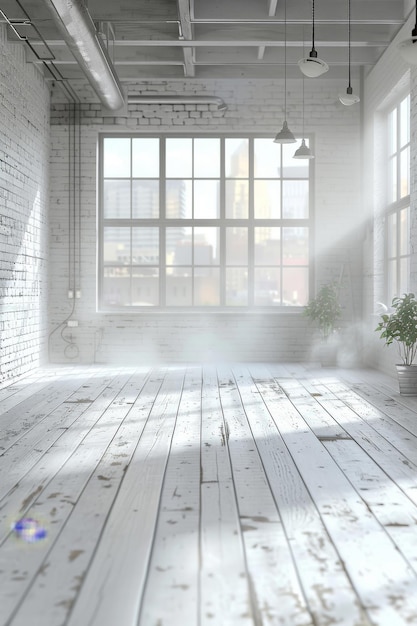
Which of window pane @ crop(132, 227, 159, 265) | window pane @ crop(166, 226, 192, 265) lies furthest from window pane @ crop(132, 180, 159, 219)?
window pane @ crop(166, 226, 192, 265)

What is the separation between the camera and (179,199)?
9648mm

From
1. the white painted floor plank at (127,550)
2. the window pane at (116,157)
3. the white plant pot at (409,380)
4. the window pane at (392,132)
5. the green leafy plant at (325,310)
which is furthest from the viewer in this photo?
the window pane at (116,157)

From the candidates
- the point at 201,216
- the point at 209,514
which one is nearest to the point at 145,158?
the point at 201,216

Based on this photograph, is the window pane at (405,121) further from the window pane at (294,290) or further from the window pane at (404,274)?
the window pane at (294,290)

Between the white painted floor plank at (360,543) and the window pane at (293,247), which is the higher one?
the window pane at (293,247)

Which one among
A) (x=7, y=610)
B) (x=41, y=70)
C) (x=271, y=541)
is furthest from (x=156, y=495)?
(x=41, y=70)

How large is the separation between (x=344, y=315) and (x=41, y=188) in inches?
178

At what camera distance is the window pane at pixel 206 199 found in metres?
9.62

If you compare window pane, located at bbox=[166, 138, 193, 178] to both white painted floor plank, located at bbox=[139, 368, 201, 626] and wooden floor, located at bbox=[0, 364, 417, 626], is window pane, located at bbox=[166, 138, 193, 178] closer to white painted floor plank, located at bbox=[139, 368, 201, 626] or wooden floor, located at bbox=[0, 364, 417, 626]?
wooden floor, located at bbox=[0, 364, 417, 626]

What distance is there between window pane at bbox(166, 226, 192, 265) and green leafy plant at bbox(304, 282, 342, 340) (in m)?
1.94

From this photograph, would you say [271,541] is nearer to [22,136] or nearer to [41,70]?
[22,136]

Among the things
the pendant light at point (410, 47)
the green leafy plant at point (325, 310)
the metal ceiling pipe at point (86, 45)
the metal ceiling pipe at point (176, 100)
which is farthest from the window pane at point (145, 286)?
the pendant light at point (410, 47)

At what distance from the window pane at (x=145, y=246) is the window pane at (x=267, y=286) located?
4.93 ft

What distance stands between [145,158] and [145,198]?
0.58m
